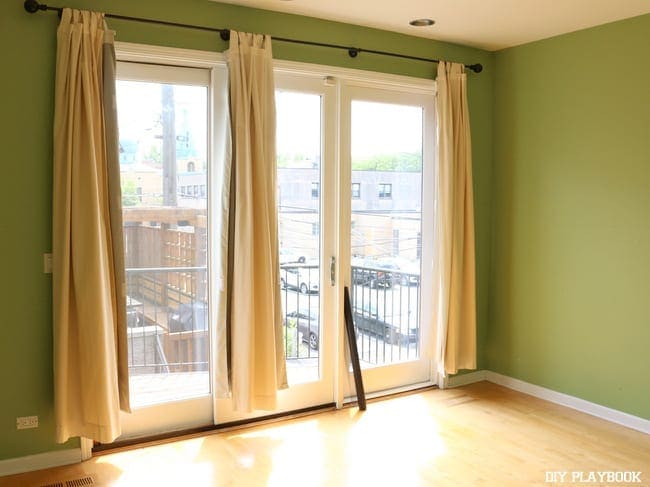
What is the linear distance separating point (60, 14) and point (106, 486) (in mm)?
2438

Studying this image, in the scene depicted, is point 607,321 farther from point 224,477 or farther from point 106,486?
point 106,486

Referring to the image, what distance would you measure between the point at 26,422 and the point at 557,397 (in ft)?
11.4

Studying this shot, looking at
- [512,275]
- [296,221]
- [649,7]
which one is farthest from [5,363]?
[649,7]

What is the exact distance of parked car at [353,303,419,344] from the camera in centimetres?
427

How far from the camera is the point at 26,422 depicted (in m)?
3.14

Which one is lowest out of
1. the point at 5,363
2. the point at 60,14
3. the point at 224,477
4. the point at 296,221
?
the point at 224,477

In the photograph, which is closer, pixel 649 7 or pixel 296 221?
pixel 649 7

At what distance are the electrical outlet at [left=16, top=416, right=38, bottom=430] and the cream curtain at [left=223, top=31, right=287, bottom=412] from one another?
3.54 feet

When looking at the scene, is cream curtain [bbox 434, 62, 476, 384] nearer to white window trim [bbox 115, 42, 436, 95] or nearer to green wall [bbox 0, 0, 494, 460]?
white window trim [bbox 115, 42, 436, 95]

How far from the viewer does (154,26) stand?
3.29 metres

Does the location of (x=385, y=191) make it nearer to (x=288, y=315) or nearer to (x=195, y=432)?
(x=288, y=315)

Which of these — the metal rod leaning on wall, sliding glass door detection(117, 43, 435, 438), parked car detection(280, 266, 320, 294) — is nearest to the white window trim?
sliding glass door detection(117, 43, 435, 438)

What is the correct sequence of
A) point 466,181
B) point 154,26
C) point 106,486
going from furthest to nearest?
point 466,181 → point 154,26 → point 106,486

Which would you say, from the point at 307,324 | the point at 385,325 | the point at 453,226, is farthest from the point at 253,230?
the point at 453,226
